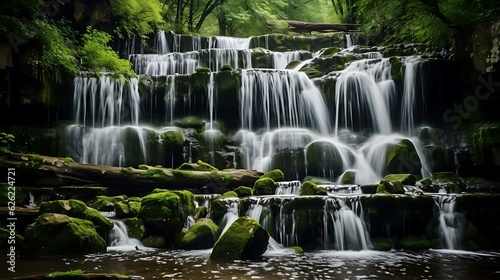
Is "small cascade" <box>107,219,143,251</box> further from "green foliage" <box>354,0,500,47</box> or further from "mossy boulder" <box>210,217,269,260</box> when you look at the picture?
"green foliage" <box>354,0,500,47</box>

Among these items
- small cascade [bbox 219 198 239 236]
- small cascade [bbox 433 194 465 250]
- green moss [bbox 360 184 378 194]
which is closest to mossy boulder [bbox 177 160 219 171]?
small cascade [bbox 219 198 239 236]

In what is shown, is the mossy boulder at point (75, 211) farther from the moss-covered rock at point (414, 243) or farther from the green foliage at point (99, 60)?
the green foliage at point (99, 60)

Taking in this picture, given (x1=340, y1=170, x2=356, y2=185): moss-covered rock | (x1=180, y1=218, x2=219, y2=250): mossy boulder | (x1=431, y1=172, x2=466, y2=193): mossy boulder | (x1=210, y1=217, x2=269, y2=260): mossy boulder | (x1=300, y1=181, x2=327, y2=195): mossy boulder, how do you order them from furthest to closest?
(x1=340, y1=170, x2=356, y2=185): moss-covered rock < (x1=431, y1=172, x2=466, y2=193): mossy boulder < (x1=300, y1=181, x2=327, y2=195): mossy boulder < (x1=180, y1=218, x2=219, y2=250): mossy boulder < (x1=210, y1=217, x2=269, y2=260): mossy boulder

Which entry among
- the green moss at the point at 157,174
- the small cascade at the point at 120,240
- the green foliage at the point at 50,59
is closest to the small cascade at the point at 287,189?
the green moss at the point at 157,174

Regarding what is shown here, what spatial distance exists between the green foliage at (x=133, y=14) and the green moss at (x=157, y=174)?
11477 mm

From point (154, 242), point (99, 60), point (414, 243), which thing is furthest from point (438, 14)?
point (99, 60)

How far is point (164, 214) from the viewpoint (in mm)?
9367

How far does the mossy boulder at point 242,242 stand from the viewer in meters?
7.63

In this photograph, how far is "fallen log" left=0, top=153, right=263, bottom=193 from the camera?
10773mm

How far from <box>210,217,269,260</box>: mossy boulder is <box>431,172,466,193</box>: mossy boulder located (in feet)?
22.5

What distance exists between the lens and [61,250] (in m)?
7.82

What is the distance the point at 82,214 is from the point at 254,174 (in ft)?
19.1

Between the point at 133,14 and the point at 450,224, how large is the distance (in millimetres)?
18279

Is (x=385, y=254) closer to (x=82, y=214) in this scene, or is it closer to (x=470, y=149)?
(x=82, y=214)
